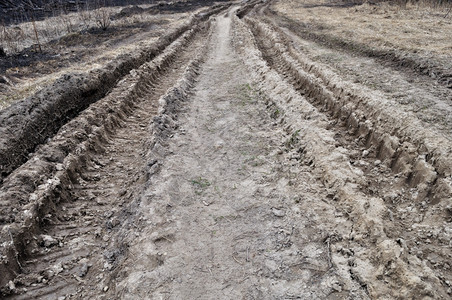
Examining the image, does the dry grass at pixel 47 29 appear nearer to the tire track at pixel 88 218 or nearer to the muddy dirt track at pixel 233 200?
the muddy dirt track at pixel 233 200

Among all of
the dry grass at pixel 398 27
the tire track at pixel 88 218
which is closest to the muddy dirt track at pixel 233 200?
the tire track at pixel 88 218

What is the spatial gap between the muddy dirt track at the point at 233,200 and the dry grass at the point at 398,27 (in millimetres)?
3240

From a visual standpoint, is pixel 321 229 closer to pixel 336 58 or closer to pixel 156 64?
pixel 336 58

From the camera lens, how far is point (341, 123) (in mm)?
7152

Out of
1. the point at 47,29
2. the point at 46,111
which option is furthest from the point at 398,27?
the point at 47,29

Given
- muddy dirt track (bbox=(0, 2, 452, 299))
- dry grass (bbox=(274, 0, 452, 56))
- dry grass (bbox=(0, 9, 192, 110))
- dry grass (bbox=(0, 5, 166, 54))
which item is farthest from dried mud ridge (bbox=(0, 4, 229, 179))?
dry grass (bbox=(274, 0, 452, 56))

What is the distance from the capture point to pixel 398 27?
565 inches

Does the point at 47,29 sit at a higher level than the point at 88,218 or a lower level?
higher

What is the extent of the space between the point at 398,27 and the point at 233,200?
14332 millimetres

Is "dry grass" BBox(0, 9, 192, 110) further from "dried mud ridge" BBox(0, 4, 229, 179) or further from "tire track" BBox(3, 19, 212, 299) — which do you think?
"tire track" BBox(3, 19, 212, 299)

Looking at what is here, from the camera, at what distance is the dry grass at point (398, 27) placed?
36.0 feet

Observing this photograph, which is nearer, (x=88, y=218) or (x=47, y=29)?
(x=88, y=218)

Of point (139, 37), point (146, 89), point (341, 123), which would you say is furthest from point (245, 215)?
point (139, 37)

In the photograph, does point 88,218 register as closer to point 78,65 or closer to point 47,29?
point 78,65
